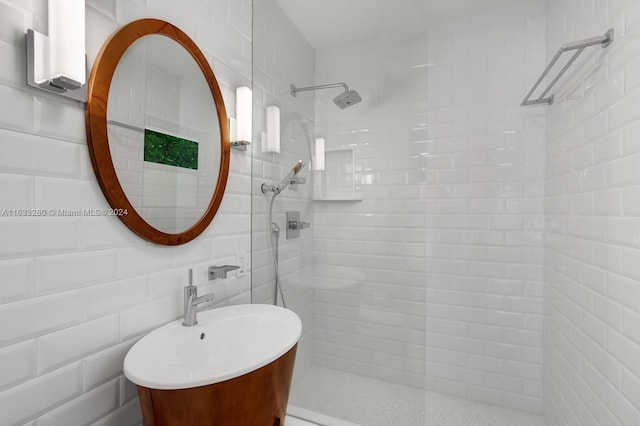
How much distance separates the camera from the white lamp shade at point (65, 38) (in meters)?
0.73

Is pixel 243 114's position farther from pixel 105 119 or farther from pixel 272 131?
pixel 105 119

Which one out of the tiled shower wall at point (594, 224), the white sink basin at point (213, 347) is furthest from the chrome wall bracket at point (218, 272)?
the tiled shower wall at point (594, 224)

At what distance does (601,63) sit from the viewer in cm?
121

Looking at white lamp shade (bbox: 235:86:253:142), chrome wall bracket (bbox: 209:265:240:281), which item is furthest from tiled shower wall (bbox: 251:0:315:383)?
chrome wall bracket (bbox: 209:265:240:281)

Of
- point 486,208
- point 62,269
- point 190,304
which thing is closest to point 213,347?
point 190,304

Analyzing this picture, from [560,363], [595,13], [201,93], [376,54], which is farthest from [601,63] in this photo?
[201,93]

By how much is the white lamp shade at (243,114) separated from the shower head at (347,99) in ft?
1.45

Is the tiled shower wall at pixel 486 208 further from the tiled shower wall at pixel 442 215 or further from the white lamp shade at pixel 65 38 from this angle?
the white lamp shade at pixel 65 38

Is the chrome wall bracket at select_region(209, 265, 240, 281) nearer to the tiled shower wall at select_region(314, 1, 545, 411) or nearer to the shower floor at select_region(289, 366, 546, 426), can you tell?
the tiled shower wall at select_region(314, 1, 545, 411)

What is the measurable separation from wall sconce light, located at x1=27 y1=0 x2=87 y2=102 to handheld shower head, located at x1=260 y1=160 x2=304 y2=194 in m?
0.96

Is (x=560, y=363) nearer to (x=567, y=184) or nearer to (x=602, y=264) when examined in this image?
(x=602, y=264)

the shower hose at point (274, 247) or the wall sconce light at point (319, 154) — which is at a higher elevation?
the wall sconce light at point (319, 154)

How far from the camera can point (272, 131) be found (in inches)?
65.6

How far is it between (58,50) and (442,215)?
197 cm
